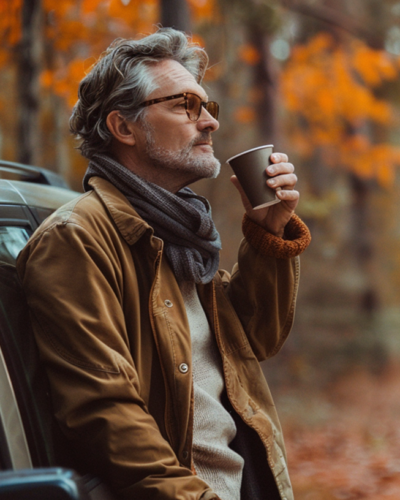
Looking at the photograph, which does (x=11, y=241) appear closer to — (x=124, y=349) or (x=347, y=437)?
(x=124, y=349)

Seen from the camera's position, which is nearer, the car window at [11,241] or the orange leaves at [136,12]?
the car window at [11,241]

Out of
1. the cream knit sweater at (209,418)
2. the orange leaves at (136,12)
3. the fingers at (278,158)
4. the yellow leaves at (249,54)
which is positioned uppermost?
the orange leaves at (136,12)

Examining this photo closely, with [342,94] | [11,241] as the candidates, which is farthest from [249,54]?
[11,241]

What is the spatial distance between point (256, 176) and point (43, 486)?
128cm

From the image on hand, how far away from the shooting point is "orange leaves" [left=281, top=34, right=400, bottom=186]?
10.1 metres

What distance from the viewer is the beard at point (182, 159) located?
225 centimetres

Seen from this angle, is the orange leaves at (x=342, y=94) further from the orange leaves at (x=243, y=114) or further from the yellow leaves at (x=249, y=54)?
the yellow leaves at (x=249, y=54)

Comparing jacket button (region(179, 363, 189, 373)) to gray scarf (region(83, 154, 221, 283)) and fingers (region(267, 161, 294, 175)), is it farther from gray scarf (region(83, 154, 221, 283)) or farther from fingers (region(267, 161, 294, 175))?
fingers (region(267, 161, 294, 175))

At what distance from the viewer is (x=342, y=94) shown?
1020cm

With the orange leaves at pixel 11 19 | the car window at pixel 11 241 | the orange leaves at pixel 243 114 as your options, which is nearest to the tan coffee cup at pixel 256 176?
the car window at pixel 11 241

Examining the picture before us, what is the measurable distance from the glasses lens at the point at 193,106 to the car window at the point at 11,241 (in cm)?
75

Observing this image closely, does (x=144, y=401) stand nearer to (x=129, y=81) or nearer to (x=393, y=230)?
(x=129, y=81)

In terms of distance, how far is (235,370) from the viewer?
2.24m

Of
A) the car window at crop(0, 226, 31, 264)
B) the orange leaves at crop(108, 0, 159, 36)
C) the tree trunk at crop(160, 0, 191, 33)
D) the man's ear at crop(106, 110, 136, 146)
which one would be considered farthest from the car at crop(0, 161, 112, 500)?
the orange leaves at crop(108, 0, 159, 36)
